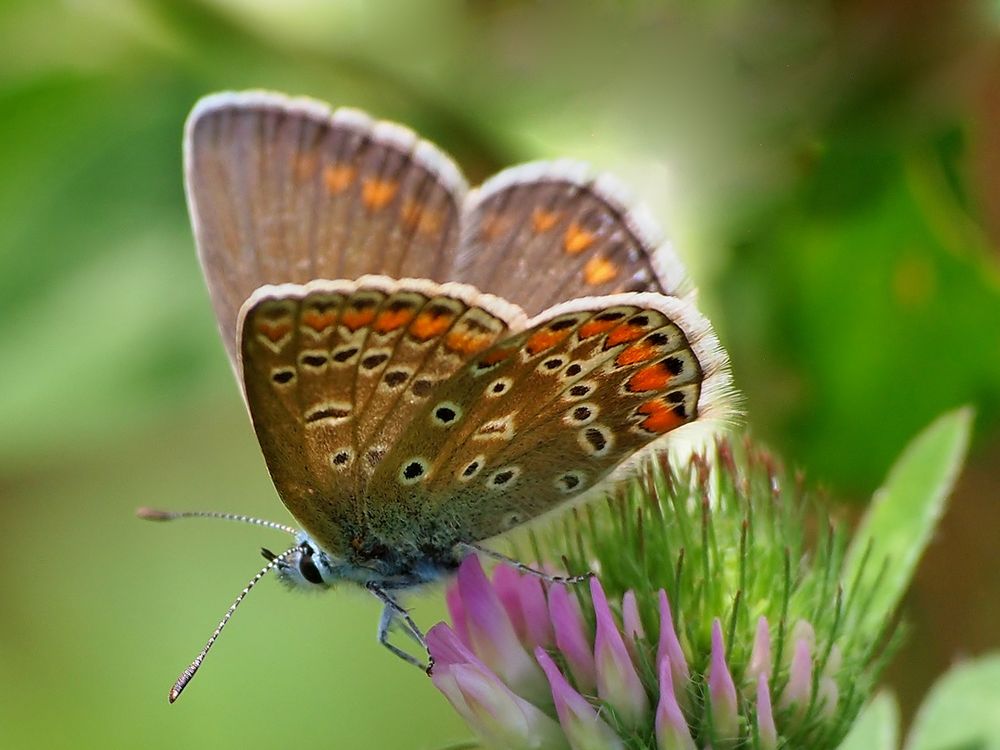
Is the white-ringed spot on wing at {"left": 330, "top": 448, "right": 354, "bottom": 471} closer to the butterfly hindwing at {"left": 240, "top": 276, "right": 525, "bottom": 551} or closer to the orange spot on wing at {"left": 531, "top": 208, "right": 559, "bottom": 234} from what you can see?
the butterfly hindwing at {"left": 240, "top": 276, "right": 525, "bottom": 551}

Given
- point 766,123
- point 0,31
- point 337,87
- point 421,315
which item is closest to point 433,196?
point 421,315

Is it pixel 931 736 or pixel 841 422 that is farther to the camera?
pixel 841 422

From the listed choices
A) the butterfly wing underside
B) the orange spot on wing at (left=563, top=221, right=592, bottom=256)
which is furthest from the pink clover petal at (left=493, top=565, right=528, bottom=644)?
the orange spot on wing at (left=563, top=221, right=592, bottom=256)

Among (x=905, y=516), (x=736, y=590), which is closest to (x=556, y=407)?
(x=736, y=590)

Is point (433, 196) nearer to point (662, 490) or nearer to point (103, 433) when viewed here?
point (662, 490)

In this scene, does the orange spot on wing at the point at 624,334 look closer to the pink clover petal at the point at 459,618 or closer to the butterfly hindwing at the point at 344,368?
the butterfly hindwing at the point at 344,368
